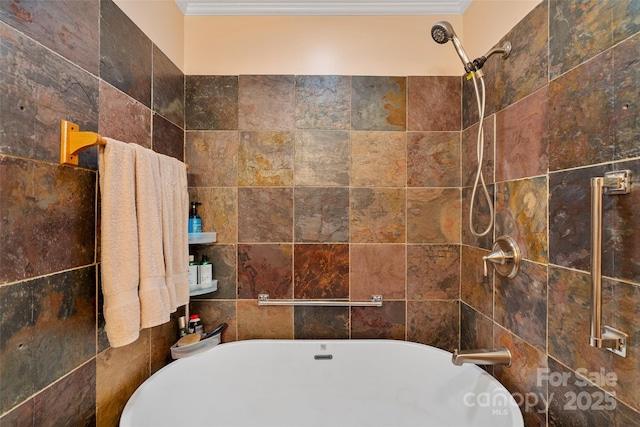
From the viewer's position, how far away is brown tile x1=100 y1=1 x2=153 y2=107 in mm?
971

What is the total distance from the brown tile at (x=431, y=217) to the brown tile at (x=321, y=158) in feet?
1.37

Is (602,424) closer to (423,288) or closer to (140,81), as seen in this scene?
(423,288)

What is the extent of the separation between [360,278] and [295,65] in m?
1.29

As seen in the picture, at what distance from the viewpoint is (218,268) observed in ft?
5.03

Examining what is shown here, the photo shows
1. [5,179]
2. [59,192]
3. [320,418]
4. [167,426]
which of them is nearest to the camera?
[5,179]

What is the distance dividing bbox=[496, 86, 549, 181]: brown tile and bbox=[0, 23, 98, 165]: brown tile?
161 centimetres

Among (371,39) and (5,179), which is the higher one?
(371,39)

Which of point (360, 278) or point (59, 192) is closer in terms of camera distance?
point (59, 192)

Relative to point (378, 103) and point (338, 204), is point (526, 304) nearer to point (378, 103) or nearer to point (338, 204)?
point (338, 204)

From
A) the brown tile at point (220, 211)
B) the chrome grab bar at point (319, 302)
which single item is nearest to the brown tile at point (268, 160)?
the brown tile at point (220, 211)

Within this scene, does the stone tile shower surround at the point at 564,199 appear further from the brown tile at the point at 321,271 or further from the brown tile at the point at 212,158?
the brown tile at the point at 212,158

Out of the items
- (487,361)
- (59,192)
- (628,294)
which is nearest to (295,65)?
(59,192)

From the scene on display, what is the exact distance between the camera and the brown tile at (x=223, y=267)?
5.01ft

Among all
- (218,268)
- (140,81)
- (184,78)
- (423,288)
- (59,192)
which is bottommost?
(423,288)
